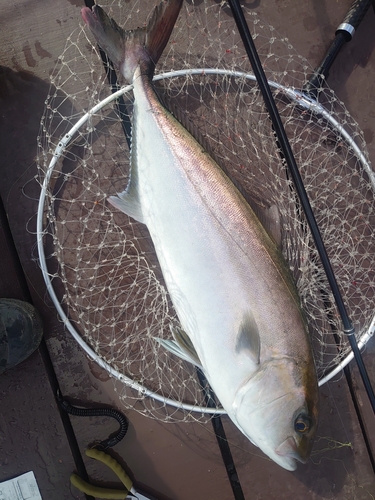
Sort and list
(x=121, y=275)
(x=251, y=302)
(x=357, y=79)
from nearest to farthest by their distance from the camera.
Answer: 1. (x=251, y=302)
2. (x=121, y=275)
3. (x=357, y=79)

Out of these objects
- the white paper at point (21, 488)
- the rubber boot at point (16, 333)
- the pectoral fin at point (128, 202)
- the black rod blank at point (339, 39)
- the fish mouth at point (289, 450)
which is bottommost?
the white paper at point (21, 488)

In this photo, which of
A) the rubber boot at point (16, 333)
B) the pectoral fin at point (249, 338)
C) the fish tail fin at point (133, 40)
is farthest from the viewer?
the rubber boot at point (16, 333)

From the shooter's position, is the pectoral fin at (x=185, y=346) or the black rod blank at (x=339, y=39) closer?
the pectoral fin at (x=185, y=346)

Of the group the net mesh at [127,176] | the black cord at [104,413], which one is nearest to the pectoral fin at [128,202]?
the net mesh at [127,176]

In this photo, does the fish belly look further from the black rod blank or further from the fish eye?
the black rod blank

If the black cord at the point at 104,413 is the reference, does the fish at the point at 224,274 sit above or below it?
above

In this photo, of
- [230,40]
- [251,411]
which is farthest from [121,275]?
[230,40]

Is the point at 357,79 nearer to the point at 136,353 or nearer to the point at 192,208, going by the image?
the point at 192,208

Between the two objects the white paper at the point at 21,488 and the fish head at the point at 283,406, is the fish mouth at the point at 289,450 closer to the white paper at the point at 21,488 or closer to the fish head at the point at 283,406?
the fish head at the point at 283,406
